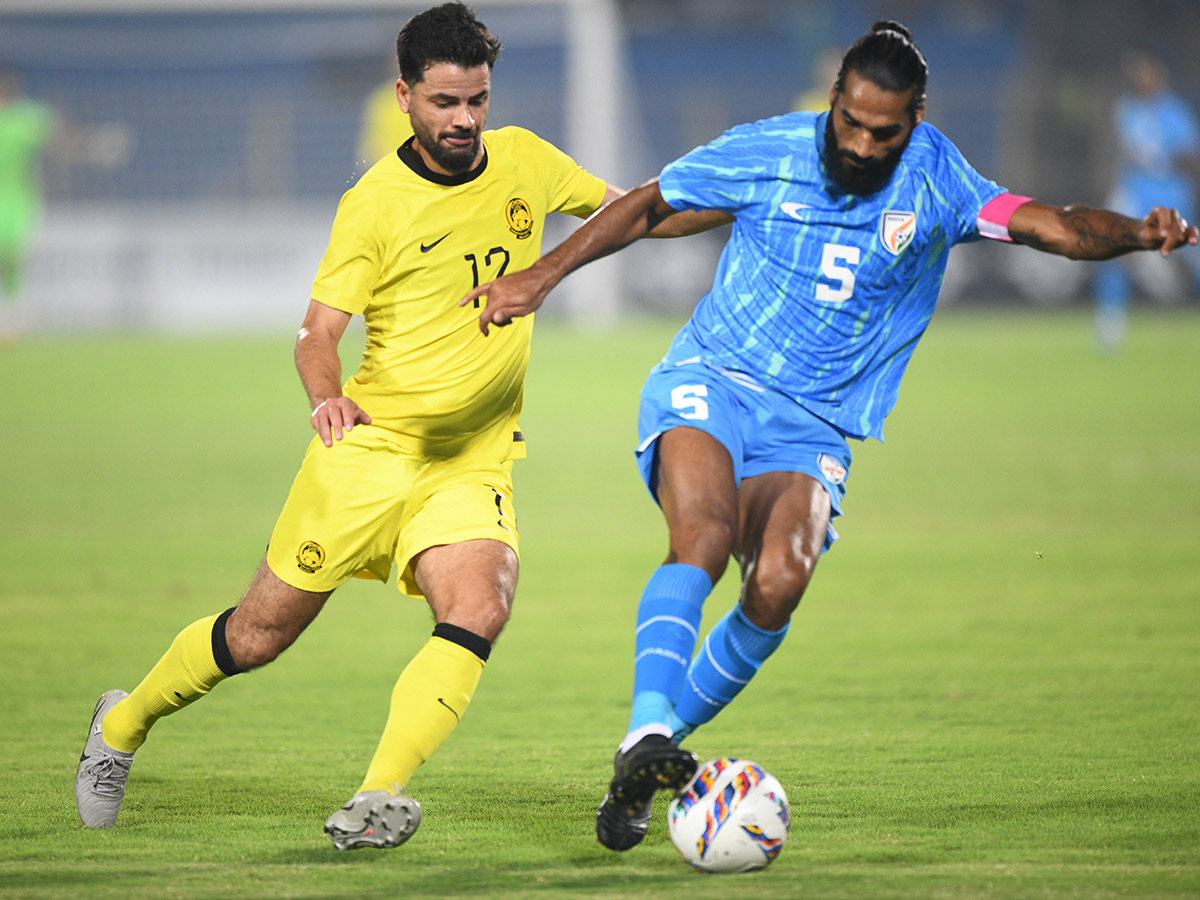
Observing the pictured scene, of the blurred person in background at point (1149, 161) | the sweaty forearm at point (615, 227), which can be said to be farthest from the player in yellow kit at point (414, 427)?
the blurred person in background at point (1149, 161)

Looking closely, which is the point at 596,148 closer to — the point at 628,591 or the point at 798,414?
the point at 628,591

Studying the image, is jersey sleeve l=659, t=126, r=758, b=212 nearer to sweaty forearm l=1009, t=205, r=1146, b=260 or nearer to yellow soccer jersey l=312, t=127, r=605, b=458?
yellow soccer jersey l=312, t=127, r=605, b=458

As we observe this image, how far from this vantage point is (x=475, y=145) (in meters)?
4.27

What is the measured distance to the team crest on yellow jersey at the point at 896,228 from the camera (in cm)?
420

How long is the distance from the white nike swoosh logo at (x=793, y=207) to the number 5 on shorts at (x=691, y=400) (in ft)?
1.73

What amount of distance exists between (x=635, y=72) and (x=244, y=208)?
9.53 meters

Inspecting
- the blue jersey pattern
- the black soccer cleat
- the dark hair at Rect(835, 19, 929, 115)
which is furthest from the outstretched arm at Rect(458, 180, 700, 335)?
the blue jersey pattern

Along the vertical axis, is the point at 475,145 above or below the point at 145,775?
above

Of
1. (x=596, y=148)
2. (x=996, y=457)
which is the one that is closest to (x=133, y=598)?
(x=996, y=457)

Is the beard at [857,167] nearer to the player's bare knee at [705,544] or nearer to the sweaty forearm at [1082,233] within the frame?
the sweaty forearm at [1082,233]

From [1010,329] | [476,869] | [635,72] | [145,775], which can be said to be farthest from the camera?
[635,72]

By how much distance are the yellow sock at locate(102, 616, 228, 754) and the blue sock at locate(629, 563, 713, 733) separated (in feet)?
3.95

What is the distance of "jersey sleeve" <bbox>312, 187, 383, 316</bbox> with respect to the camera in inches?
164

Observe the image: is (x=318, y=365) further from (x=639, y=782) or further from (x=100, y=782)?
(x=639, y=782)
